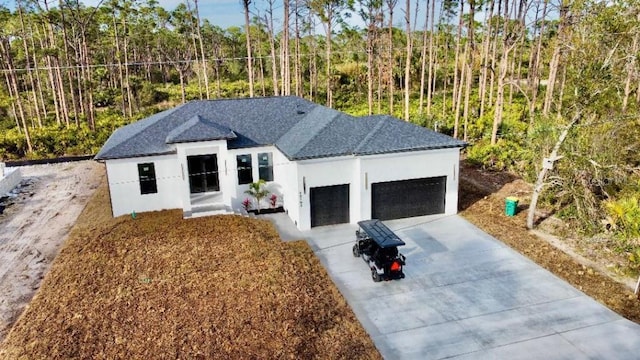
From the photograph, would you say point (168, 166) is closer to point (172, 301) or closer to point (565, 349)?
point (172, 301)

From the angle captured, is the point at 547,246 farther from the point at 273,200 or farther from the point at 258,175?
the point at 258,175

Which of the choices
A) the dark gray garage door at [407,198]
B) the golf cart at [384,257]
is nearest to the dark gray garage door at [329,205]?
the dark gray garage door at [407,198]

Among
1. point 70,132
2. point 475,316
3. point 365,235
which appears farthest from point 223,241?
point 70,132

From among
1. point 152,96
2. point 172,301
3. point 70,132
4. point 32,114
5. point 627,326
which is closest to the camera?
point 627,326

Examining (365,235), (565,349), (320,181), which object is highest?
(320,181)

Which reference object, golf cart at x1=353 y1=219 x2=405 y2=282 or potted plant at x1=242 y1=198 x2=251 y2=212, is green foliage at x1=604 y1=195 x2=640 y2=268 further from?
potted plant at x1=242 y1=198 x2=251 y2=212

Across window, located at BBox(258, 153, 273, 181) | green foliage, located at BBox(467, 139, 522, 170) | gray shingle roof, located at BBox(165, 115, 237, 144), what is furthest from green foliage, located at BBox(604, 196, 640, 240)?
gray shingle roof, located at BBox(165, 115, 237, 144)
